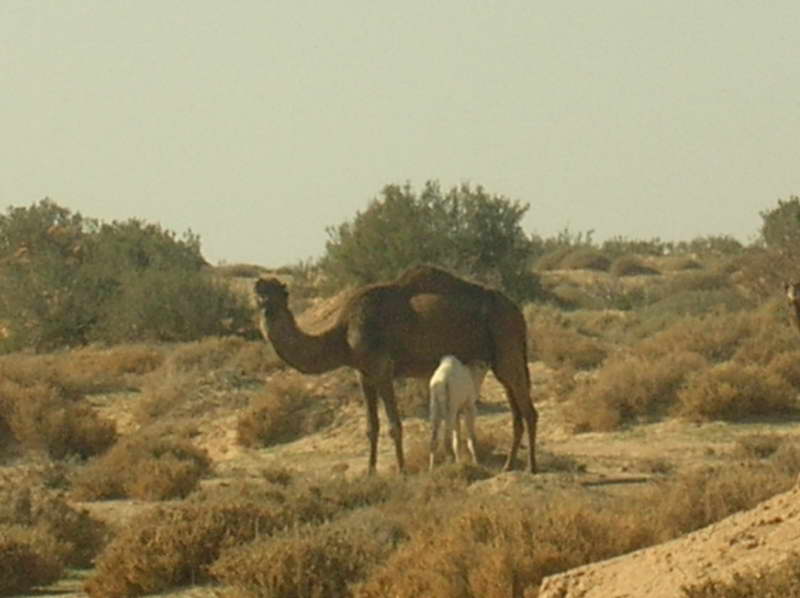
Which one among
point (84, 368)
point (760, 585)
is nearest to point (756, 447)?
point (760, 585)

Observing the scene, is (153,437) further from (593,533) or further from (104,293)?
(104,293)

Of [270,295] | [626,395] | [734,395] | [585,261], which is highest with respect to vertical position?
[585,261]

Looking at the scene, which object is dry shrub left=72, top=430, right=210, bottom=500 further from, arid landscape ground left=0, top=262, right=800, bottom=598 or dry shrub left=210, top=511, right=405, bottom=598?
dry shrub left=210, top=511, right=405, bottom=598

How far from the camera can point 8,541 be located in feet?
47.1

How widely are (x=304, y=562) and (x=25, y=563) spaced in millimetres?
3309

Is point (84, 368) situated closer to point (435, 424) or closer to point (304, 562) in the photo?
point (435, 424)

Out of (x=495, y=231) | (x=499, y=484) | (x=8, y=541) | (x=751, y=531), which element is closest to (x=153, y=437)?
(x=499, y=484)

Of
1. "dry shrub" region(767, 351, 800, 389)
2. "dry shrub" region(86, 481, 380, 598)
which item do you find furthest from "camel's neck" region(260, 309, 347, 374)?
"dry shrub" region(767, 351, 800, 389)

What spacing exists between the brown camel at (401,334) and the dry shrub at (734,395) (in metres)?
5.08

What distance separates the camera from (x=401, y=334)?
20.4 meters

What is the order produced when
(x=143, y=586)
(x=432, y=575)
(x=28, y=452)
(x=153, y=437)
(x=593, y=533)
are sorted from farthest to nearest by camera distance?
(x=28, y=452) < (x=153, y=437) < (x=143, y=586) < (x=593, y=533) < (x=432, y=575)

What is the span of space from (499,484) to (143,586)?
5391mm

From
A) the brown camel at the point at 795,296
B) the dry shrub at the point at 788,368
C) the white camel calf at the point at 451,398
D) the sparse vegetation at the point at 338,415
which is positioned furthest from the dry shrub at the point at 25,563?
the dry shrub at the point at 788,368

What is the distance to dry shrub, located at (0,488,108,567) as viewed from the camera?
15508 mm
